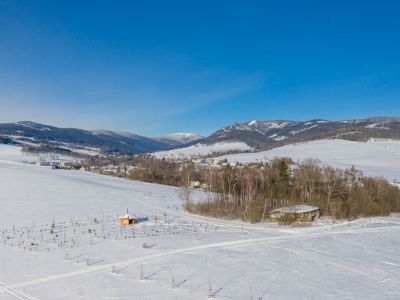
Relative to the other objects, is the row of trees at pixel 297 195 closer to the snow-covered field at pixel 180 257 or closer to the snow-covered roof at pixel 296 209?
the snow-covered roof at pixel 296 209

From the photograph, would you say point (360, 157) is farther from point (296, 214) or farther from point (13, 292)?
point (13, 292)

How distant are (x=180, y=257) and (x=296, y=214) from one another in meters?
21.8

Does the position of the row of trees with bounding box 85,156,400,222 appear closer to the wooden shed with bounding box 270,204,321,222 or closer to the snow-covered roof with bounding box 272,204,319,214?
the wooden shed with bounding box 270,204,321,222

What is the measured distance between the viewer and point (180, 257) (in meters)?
24.7

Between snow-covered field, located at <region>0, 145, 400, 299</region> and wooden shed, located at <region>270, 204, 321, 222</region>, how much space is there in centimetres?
159

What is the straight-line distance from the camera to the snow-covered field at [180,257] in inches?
747

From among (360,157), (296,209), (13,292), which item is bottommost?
(13,292)

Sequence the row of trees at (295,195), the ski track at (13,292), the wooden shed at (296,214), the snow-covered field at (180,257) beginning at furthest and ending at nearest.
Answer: the row of trees at (295,195) < the wooden shed at (296,214) < the snow-covered field at (180,257) < the ski track at (13,292)

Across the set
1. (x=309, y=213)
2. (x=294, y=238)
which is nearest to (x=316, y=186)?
(x=309, y=213)

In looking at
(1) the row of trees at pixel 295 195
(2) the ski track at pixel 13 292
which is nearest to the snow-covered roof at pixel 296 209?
(1) the row of trees at pixel 295 195

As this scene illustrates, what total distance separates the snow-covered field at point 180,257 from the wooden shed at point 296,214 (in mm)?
1589

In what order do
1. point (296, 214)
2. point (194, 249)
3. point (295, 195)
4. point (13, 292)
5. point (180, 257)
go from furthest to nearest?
point (295, 195)
point (296, 214)
point (194, 249)
point (180, 257)
point (13, 292)

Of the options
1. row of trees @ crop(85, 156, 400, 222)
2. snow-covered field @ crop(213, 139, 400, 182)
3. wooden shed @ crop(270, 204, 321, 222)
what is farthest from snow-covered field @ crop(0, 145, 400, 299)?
snow-covered field @ crop(213, 139, 400, 182)

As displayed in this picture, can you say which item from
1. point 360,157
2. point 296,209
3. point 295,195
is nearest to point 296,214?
point 296,209
